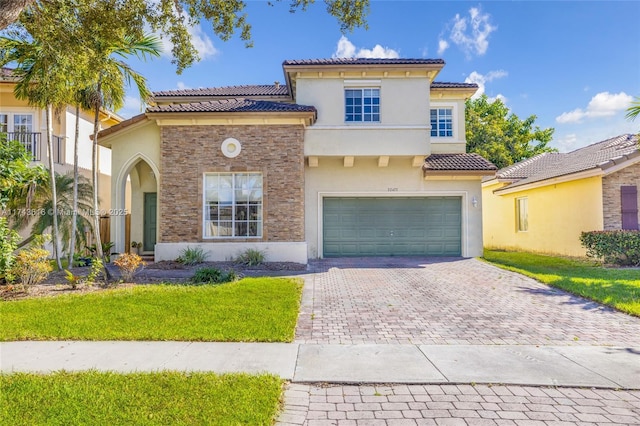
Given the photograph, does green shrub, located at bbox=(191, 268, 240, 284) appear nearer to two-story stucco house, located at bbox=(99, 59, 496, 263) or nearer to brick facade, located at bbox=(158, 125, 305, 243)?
two-story stucco house, located at bbox=(99, 59, 496, 263)

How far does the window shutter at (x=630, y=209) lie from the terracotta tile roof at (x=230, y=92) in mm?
14215

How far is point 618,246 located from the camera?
43.9 feet

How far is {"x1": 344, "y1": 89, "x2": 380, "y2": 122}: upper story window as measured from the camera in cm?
1490

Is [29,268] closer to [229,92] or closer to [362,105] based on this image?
[362,105]

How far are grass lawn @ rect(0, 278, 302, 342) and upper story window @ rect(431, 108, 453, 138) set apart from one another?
11.4 meters

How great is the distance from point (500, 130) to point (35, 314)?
110 ft

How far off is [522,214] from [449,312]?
49.1 ft

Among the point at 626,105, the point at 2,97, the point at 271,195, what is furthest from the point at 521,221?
the point at 2,97

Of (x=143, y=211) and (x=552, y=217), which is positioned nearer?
(x=143, y=211)

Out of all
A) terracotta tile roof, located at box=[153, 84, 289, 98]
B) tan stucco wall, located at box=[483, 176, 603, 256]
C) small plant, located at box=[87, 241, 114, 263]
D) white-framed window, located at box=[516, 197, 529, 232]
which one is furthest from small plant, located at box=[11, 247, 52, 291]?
white-framed window, located at box=[516, 197, 529, 232]

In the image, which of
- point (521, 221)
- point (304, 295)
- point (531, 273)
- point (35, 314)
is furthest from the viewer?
point (521, 221)

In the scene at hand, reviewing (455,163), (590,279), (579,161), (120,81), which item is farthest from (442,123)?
(120,81)

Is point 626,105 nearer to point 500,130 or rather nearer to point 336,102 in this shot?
point 336,102

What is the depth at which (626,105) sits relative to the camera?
39.1 feet
